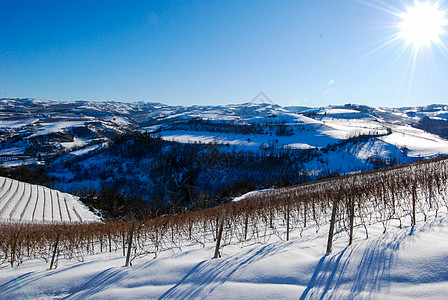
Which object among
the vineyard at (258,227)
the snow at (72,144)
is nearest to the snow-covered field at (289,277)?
the vineyard at (258,227)

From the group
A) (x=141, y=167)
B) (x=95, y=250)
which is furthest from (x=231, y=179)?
(x=95, y=250)

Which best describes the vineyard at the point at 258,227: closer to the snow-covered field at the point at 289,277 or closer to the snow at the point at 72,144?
the snow-covered field at the point at 289,277

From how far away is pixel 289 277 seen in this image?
4.11m

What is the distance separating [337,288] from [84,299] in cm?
475

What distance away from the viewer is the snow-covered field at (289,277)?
3.51 metres

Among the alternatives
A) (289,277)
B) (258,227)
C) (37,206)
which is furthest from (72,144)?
(289,277)

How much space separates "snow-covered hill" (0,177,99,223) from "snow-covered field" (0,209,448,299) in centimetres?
2404

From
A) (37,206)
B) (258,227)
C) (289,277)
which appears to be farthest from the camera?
(37,206)

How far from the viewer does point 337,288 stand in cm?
362

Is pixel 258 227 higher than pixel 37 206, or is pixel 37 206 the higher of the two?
pixel 258 227

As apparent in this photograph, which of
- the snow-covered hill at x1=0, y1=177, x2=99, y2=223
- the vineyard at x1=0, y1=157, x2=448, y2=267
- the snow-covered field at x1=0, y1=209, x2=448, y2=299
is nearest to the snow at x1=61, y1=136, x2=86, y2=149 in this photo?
the snow-covered hill at x1=0, y1=177, x2=99, y2=223

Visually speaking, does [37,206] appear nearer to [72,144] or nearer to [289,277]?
[289,277]

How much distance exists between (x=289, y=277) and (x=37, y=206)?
36.8 meters

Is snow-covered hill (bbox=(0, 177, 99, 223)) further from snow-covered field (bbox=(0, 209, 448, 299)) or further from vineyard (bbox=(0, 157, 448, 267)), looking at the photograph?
snow-covered field (bbox=(0, 209, 448, 299))
